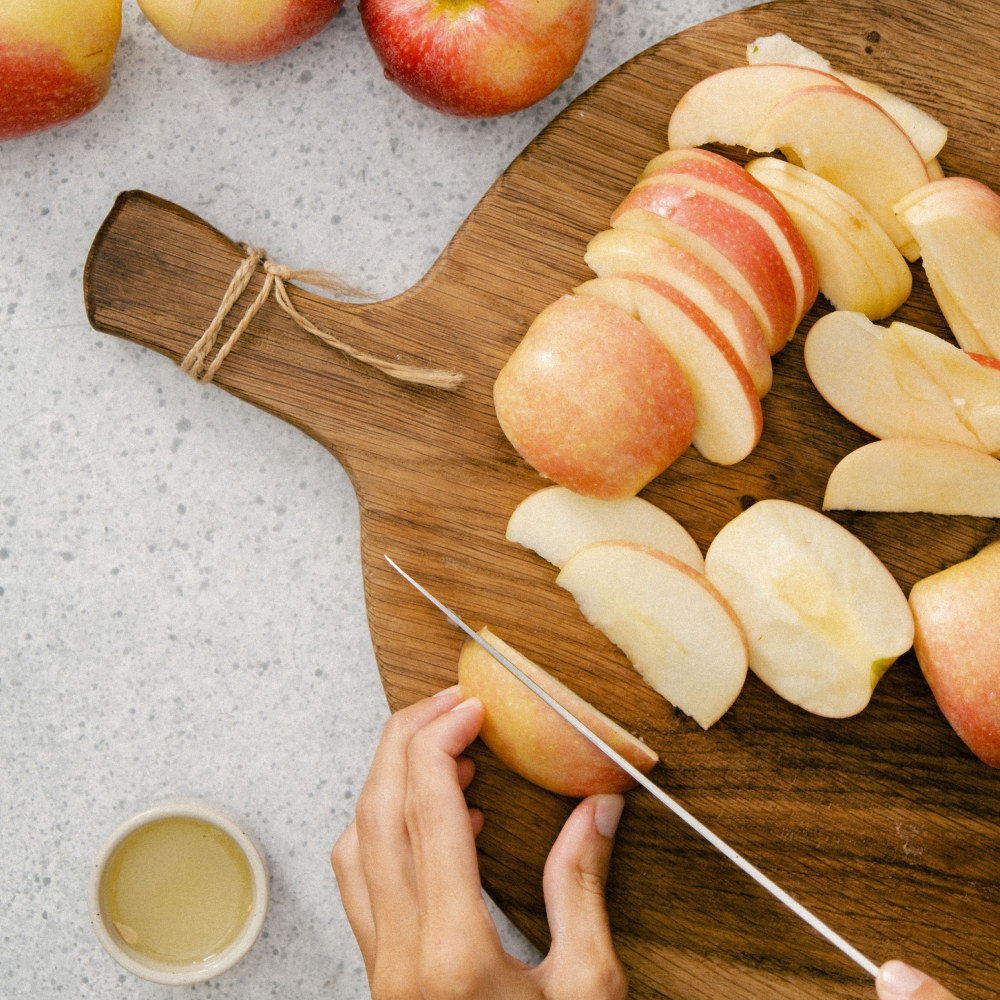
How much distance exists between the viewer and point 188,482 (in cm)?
121

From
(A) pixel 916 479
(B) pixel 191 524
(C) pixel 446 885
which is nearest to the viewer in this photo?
(C) pixel 446 885

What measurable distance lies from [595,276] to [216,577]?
2.11 ft

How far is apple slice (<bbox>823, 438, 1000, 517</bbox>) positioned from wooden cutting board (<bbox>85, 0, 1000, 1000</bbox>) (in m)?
0.03

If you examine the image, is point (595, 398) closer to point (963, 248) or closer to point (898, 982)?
point (963, 248)

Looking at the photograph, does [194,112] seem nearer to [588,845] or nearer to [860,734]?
[588,845]

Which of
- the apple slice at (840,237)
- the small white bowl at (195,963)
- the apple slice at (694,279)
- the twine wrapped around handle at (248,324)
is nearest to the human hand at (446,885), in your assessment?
the small white bowl at (195,963)

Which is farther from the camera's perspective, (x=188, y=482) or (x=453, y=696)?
(x=188, y=482)

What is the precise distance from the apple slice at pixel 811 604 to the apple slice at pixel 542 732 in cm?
20

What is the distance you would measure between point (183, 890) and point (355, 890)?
0.24m

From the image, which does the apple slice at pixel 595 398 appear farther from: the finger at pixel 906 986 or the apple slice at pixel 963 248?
the finger at pixel 906 986

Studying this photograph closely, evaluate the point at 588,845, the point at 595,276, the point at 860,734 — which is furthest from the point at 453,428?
the point at 860,734

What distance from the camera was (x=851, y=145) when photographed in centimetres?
104

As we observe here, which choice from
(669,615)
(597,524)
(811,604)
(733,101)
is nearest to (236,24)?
(733,101)

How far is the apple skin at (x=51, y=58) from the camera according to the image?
1017 millimetres
